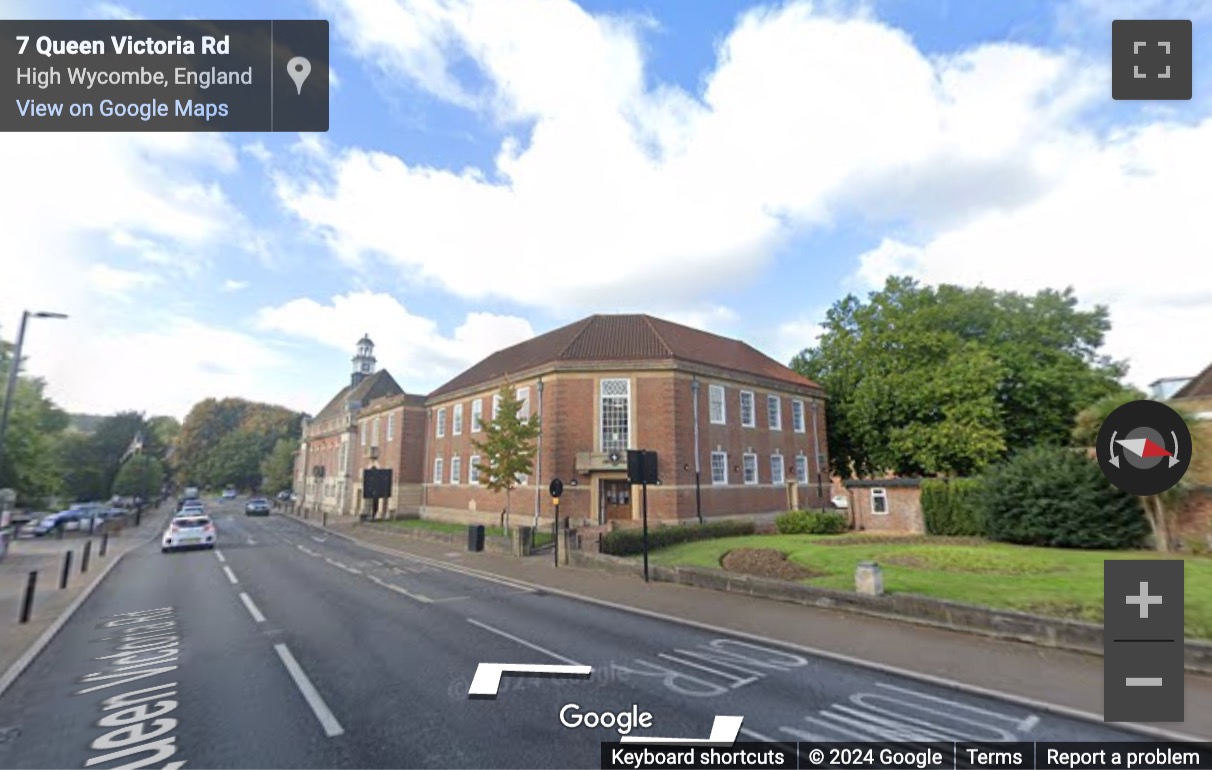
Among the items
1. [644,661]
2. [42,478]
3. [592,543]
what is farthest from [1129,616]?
[42,478]

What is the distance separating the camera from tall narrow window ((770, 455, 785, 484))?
34.7 metres

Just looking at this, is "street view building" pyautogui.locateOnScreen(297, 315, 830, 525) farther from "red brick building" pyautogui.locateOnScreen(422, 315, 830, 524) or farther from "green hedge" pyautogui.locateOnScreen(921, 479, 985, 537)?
"green hedge" pyautogui.locateOnScreen(921, 479, 985, 537)

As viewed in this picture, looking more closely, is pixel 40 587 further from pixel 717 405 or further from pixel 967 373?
pixel 967 373

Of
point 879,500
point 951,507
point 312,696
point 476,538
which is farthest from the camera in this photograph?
point 879,500

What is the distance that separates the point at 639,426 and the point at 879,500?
12478 millimetres

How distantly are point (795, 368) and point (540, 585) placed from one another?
3437 centimetres

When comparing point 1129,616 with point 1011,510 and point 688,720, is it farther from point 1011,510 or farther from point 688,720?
point 1011,510

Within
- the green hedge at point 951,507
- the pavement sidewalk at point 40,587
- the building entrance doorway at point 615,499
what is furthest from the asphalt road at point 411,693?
the green hedge at point 951,507

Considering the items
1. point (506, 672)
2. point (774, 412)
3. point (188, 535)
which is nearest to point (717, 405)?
point (774, 412)

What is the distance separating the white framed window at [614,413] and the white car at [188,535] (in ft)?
66.2

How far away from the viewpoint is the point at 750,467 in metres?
33.3

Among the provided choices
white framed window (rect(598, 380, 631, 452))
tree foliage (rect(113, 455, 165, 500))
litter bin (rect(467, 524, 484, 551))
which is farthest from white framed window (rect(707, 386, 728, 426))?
tree foliage (rect(113, 455, 165, 500))

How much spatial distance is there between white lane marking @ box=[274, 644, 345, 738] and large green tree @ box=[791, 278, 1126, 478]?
31.9 metres

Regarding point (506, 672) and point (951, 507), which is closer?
point (506, 672)
